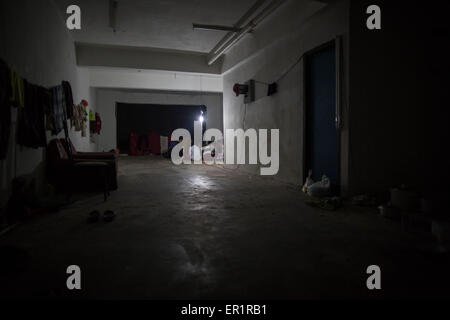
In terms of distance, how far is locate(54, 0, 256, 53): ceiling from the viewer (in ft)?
16.9

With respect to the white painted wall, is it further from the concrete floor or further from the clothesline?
the concrete floor

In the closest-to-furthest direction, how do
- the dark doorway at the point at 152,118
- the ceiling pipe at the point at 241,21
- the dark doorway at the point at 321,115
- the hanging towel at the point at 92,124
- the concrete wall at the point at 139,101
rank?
the dark doorway at the point at 321,115, the ceiling pipe at the point at 241,21, the hanging towel at the point at 92,124, the concrete wall at the point at 139,101, the dark doorway at the point at 152,118

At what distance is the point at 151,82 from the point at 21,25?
8.09 metres

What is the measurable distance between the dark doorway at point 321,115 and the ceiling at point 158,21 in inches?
65.4

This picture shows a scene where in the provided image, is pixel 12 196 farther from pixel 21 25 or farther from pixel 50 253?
pixel 21 25

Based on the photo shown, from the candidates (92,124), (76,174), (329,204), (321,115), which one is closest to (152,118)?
(92,124)

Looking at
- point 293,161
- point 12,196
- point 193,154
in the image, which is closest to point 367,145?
point 293,161

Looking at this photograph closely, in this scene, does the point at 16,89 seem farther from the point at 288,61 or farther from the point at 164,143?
the point at 164,143

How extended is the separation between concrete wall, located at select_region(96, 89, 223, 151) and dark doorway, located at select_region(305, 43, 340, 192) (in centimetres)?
936

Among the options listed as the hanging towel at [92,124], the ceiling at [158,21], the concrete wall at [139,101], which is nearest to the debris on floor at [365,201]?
the ceiling at [158,21]

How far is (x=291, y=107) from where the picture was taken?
520 centimetres

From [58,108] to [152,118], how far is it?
9.55 meters

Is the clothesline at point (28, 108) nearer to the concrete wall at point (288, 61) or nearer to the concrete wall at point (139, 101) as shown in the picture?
the concrete wall at point (288, 61)

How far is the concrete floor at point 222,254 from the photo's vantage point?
62.2 inches
